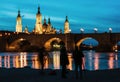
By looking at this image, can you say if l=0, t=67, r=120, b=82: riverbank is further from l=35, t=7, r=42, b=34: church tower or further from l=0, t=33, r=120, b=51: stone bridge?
l=35, t=7, r=42, b=34: church tower

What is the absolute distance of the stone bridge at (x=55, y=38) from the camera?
12844cm

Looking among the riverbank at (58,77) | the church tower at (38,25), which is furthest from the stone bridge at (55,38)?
the riverbank at (58,77)

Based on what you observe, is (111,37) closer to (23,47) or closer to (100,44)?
(100,44)

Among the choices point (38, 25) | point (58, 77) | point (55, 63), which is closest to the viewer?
point (58, 77)

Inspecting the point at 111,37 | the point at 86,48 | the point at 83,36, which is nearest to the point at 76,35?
the point at 83,36

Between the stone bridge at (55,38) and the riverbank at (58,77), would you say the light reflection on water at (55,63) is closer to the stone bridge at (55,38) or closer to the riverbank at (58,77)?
the riverbank at (58,77)

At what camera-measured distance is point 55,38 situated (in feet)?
459

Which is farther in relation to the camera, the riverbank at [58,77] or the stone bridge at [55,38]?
the stone bridge at [55,38]

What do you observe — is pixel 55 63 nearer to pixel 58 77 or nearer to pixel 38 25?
pixel 58 77

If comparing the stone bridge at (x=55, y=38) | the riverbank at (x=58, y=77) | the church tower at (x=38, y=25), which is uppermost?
the church tower at (x=38, y=25)

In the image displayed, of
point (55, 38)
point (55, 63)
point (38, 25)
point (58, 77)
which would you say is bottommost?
point (58, 77)

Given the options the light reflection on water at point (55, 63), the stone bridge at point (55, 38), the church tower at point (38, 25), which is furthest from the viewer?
the church tower at point (38, 25)

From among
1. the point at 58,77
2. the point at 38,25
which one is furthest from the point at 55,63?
the point at 38,25

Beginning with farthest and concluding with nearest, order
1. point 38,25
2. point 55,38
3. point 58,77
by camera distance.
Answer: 1. point 38,25
2. point 55,38
3. point 58,77
